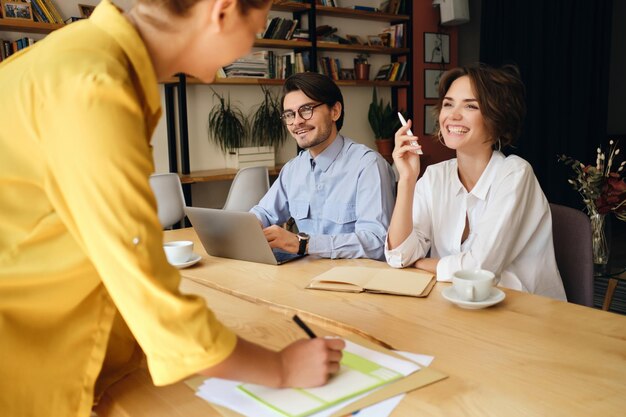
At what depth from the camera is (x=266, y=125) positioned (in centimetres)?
523

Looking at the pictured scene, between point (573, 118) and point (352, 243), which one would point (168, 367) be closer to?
point (352, 243)

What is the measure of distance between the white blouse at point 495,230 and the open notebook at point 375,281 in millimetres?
83

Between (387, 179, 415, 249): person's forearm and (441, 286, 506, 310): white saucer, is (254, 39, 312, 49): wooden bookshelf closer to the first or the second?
(387, 179, 415, 249): person's forearm

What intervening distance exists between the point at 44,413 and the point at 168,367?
0.81 ft

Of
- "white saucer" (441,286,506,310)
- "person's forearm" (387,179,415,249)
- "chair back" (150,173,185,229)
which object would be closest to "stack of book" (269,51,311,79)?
"chair back" (150,173,185,229)

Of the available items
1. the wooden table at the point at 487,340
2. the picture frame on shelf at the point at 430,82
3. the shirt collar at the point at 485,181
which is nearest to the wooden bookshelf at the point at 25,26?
the wooden table at the point at 487,340

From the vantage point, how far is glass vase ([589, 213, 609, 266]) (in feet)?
9.02

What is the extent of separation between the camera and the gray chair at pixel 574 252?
5.79 feet

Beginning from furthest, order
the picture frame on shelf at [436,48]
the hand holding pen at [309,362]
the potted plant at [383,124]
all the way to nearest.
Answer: the picture frame on shelf at [436,48] < the potted plant at [383,124] < the hand holding pen at [309,362]

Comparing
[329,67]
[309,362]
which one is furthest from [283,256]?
[329,67]

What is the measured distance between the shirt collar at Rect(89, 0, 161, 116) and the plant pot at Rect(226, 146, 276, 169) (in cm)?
421

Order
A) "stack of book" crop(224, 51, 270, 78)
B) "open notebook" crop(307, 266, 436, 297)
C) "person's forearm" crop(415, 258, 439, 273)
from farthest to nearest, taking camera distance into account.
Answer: "stack of book" crop(224, 51, 270, 78) < "person's forearm" crop(415, 258, 439, 273) < "open notebook" crop(307, 266, 436, 297)

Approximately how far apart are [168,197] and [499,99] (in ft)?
8.12

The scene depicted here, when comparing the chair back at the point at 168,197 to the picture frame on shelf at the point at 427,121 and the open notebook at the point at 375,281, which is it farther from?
the picture frame on shelf at the point at 427,121
